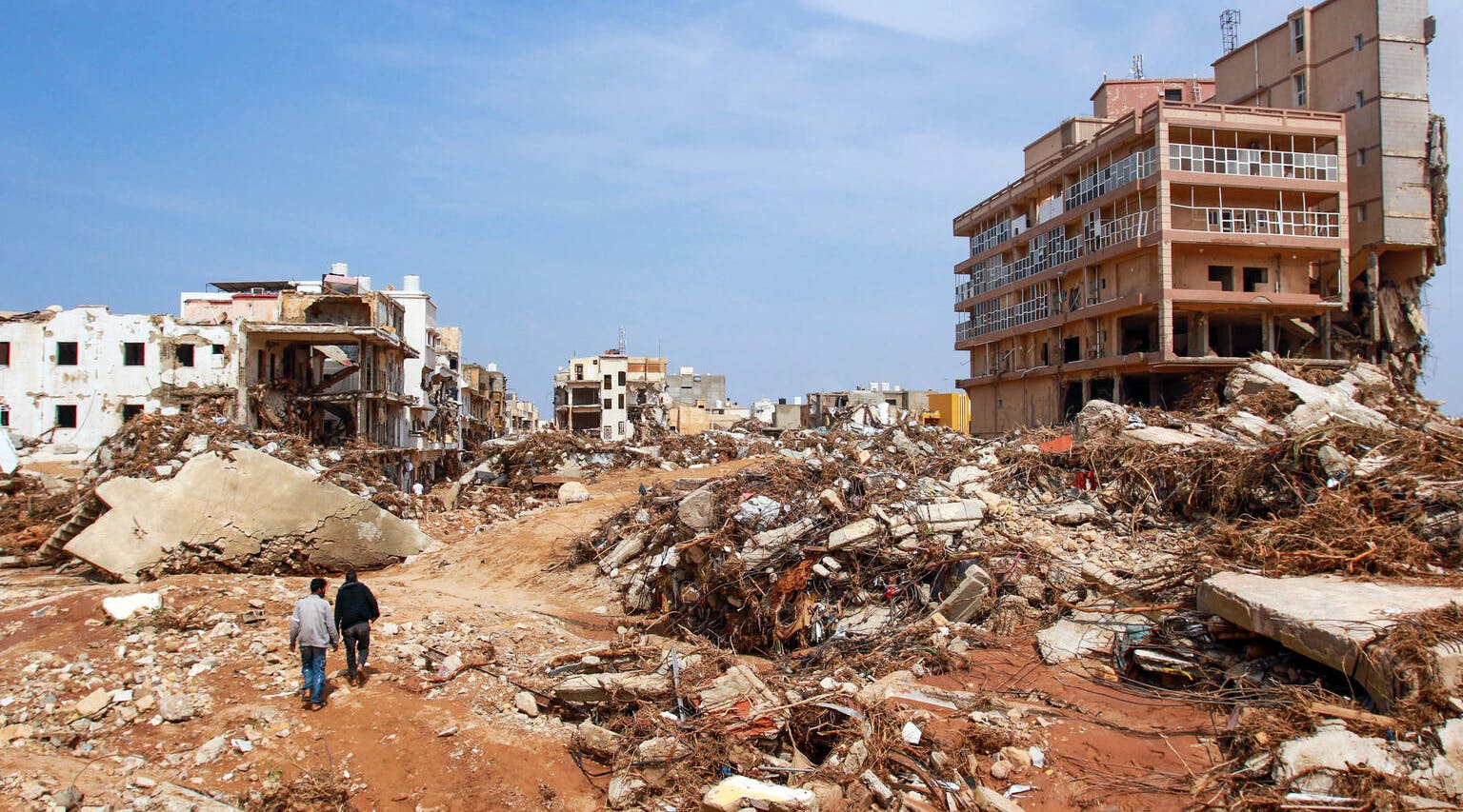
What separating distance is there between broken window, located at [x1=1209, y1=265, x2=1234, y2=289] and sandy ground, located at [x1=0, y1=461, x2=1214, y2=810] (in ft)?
85.1

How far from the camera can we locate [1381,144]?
2950 centimetres

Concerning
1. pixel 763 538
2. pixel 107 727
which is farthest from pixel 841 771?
pixel 107 727

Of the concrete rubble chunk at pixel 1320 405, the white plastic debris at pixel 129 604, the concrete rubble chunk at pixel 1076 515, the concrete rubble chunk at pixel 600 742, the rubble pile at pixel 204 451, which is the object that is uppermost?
the concrete rubble chunk at pixel 1320 405

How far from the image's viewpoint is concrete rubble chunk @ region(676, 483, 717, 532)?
1204 centimetres

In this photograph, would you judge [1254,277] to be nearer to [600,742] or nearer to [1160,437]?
[1160,437]

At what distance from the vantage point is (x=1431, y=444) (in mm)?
10180

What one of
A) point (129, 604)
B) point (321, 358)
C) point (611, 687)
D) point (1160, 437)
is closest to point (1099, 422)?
point (1160, 437)

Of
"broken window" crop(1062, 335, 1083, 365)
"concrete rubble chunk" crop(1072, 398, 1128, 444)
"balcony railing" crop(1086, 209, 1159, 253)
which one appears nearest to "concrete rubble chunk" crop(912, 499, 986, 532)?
"concrete rubble chunk" crop(1072, 398, 1128, 444)

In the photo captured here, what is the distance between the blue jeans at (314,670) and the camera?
26.5ft

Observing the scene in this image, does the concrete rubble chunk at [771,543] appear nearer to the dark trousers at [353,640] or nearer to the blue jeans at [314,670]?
the dark trousers at [353,640]

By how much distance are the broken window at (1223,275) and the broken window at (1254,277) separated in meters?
0.64

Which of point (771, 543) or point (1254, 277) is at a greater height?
point (1254, 277)

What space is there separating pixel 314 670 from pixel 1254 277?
105 ft

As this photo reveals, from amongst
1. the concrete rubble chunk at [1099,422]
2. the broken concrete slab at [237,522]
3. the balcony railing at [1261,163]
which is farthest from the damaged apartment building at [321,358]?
the balcony railing at [1261,163]
